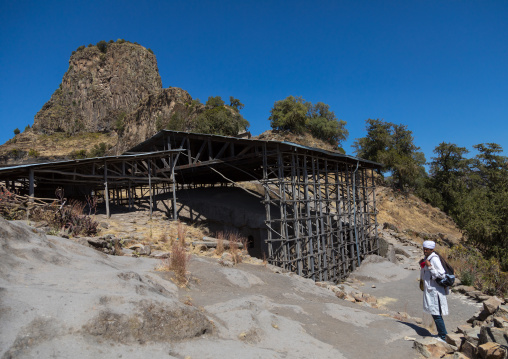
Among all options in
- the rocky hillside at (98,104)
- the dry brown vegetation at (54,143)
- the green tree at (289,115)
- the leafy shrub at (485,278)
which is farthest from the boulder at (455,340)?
the dry brown vegetation at (54,143)

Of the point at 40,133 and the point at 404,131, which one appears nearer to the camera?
the point at 404,131

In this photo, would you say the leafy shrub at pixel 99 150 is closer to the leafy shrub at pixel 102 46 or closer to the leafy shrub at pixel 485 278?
the leafy shrub at pixel 102 46

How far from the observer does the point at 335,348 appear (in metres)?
5.31

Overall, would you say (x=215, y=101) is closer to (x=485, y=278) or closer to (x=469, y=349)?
(x=485, y=278)

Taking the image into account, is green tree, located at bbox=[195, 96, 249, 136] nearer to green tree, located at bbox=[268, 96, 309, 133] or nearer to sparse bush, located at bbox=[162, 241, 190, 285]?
green tree, located at bbox=[268, 96, 309, 133]

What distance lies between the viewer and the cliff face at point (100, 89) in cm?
7181

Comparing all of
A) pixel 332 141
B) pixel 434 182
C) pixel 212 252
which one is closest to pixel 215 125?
pixel 332 141

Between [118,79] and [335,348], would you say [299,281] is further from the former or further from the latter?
[118,79]

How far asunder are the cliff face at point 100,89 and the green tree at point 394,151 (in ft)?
158

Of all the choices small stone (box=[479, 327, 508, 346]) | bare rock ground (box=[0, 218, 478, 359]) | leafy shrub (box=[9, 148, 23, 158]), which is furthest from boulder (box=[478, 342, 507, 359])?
leafy shrub (box=[9, 148, 23, 158])

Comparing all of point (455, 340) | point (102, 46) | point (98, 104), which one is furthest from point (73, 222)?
point (102, 46)

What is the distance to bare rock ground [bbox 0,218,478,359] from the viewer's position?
11.9ft

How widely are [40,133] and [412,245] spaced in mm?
74599

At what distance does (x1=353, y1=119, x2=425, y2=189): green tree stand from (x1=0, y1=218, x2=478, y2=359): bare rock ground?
115 feet
